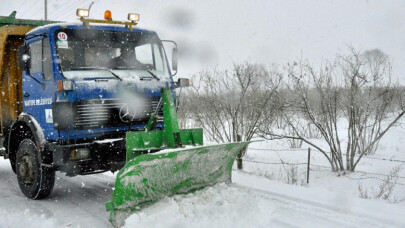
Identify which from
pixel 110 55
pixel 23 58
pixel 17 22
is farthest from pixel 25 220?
pixel 17 22

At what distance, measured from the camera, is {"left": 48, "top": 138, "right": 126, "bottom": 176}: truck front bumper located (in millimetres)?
4619

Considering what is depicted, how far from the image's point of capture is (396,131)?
16891 millimetres

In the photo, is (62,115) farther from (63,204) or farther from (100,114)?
(63,204)

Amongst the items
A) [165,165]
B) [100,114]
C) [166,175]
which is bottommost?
[166,175]

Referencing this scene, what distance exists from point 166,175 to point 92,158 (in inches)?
40.6

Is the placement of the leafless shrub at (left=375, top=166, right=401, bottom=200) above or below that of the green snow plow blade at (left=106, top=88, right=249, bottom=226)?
below

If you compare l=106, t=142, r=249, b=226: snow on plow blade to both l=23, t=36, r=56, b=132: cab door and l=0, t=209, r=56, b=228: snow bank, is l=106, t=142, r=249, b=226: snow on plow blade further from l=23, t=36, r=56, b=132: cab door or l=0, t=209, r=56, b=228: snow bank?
l=23, t=36, r=56, b=132: cab door

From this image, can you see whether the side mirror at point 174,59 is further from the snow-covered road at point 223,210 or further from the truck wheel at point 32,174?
the truck wheel at point 32,174

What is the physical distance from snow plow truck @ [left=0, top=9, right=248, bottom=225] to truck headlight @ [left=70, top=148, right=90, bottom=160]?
12 mm

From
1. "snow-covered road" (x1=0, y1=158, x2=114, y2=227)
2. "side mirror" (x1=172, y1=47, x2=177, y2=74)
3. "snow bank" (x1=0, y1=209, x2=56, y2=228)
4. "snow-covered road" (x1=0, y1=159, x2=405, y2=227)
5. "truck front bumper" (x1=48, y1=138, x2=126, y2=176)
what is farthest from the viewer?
"side mirror" (x1=172, y1=47, x2=177, y2=74)

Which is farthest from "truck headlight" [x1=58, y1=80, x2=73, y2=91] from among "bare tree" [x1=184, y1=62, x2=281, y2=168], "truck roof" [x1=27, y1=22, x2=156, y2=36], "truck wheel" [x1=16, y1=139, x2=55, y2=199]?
"bare tree" [x1=184, y1=62, x2=281, y2=168]

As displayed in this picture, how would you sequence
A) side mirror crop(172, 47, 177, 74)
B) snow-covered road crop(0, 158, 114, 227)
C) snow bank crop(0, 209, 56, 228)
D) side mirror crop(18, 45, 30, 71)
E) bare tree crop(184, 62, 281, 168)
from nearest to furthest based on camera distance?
1. snow bank crop(0, 209, 56, 228)
2. snow-covered road crop(0, 158, 114, 227)
3. side mirror crop(18, 45, 30, 71)
4. side mirror crop(172, 47, 177, 74)
5. bare tree crop(184, 62, 281, 168)

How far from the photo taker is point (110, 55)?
543cm

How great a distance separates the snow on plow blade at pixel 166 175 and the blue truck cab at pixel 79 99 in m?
0.71
